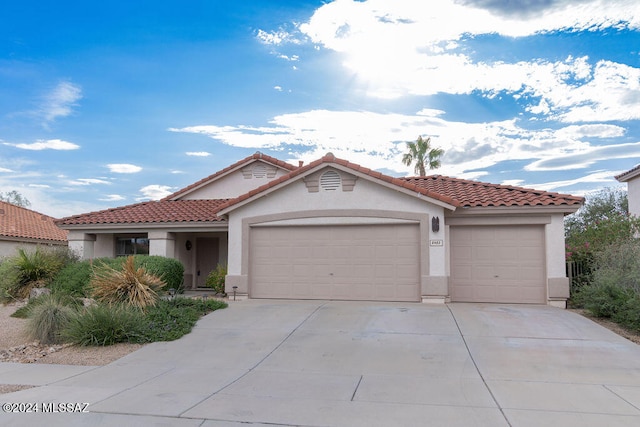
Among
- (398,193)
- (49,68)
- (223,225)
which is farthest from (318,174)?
→ (49,68)

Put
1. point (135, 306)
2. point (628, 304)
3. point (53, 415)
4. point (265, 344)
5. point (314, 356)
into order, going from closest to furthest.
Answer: point (53, 415), point (314, 356), point (265, 344), point (628, 304), point (135, 306)

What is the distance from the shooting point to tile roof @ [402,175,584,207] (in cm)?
1443

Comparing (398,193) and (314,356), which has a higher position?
(398,193)

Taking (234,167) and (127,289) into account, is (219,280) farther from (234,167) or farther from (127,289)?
(234,167)

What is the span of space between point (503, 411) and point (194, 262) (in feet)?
55.4

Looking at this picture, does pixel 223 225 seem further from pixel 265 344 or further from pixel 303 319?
pixel 265 344

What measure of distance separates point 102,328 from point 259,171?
12779 millimetres

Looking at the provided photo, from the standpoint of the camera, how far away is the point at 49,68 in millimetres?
17125

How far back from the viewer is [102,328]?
10344 millimetres

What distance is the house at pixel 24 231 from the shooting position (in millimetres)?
27094

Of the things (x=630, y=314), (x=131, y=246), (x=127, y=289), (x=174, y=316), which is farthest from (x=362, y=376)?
(x=131, y=246)

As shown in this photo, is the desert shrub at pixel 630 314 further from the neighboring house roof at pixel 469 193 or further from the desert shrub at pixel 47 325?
the desert shrub at pixel 47 325

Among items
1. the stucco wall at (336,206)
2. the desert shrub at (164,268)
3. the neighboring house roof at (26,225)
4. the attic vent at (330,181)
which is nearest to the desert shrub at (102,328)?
the desert shrub at (164,268)

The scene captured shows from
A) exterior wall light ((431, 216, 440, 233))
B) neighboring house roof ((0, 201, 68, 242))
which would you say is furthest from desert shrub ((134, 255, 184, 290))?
neighboring house roof ((0, 201, 68, 242))
